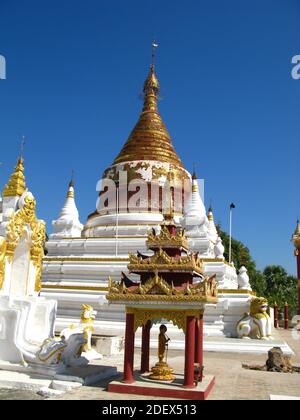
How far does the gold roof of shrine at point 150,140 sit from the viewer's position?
35.1 meters

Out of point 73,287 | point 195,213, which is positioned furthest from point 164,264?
point 195,213

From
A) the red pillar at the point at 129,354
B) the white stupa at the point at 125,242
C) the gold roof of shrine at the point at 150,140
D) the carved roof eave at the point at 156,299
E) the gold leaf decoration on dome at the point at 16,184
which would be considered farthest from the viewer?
the gold roof of shrine at the point at 150,140

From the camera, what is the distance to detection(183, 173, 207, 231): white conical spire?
2856cm

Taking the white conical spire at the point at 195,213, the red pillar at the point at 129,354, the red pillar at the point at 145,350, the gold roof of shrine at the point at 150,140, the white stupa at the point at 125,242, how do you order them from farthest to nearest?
the gold roof of shrine at the point at 150,140, the white conical spire at the point at 195,213, the white stupa at the point at 125,242, the red pillar at the point at 145,350, the red pillar at the point at 129,354

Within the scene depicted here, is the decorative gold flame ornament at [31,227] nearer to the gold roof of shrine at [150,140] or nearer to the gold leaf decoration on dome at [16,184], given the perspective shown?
the gold leaf decoration on dome at [16,184]

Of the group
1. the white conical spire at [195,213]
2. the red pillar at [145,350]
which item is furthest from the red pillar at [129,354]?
the white conical spire at [195,213]

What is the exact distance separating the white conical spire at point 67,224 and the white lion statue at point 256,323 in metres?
15.8

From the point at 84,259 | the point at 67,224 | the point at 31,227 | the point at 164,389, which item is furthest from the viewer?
the point at 67,224

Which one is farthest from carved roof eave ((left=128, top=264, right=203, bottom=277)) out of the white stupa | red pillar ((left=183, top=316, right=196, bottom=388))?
the white stupa

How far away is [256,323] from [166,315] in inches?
431

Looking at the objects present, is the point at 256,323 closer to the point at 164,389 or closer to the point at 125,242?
the point at 125,242

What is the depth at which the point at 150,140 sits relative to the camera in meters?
36.3

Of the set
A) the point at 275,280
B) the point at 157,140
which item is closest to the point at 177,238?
the point at 157,140

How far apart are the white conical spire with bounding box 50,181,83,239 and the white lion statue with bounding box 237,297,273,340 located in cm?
1579
